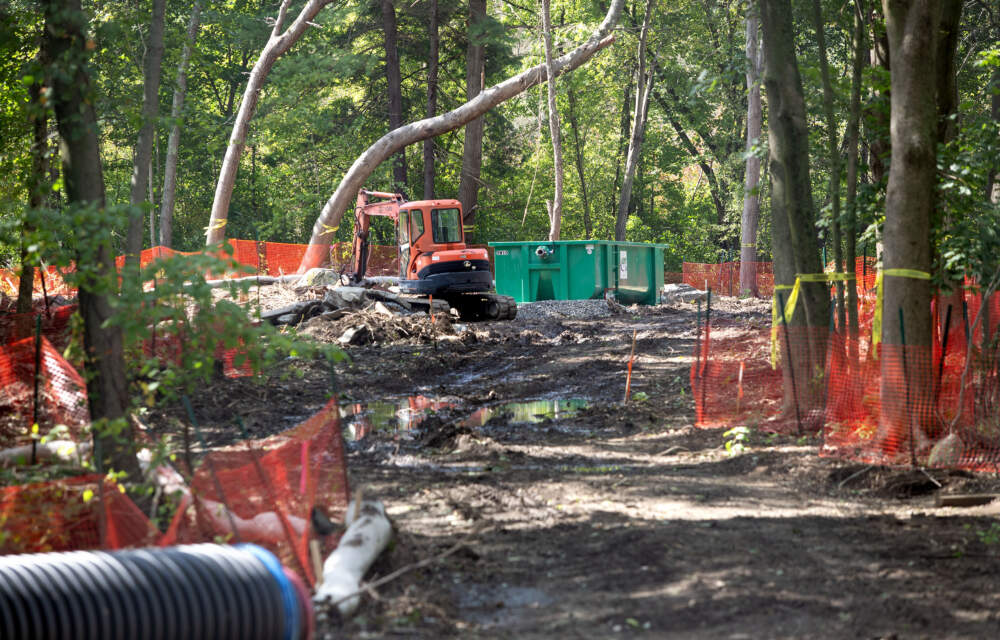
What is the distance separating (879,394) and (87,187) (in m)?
7.52

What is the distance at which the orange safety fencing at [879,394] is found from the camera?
29.8ft

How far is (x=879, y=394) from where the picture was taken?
9.68m

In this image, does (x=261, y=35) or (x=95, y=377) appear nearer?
(x=95, y=377)

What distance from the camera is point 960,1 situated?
1091 cm

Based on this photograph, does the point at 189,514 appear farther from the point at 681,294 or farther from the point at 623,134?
the point at 623,134

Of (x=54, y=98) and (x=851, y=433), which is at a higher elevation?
(x=54, y=98)

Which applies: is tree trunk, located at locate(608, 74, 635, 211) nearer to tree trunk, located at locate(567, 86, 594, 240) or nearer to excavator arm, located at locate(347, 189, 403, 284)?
tree trunk, located at locate(567, 86, 594, 240)

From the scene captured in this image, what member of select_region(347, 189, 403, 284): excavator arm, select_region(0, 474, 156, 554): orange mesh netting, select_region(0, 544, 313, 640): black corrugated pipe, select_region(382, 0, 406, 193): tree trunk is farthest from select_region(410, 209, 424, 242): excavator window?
select_region(0, 544, 313, 640): black corrugated pipe

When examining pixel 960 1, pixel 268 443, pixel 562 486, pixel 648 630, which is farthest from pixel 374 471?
pixel 960 1

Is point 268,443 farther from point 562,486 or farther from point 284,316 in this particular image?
point 284,316

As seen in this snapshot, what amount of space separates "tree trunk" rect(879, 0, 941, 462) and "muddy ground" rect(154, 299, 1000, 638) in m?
0.87

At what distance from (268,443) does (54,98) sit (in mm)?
3515

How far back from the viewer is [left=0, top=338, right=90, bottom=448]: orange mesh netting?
28.0 feet

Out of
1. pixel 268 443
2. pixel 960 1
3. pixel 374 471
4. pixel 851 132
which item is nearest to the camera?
pixel 268 443
